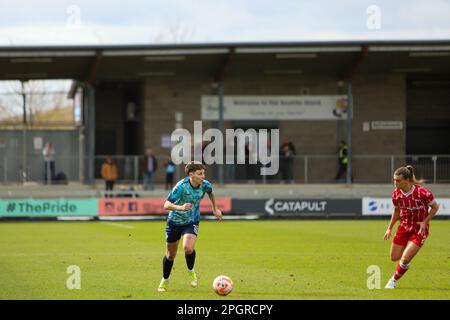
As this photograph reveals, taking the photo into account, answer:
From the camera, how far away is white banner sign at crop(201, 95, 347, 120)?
129ft

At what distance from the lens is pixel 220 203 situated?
1364 inches

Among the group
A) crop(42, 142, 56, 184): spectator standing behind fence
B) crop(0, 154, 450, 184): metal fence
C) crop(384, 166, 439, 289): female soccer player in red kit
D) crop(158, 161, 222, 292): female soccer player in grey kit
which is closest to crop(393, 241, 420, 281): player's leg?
crop(384, 166, 439, 289): female soccer player in red kit

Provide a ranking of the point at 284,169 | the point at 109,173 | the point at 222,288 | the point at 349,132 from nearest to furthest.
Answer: the point at 222,288
the point at 109,173
the point at 284,169
the point at 349,132

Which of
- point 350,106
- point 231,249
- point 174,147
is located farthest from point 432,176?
point 231,249

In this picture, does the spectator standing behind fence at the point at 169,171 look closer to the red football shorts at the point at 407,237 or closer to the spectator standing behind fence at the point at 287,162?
the spectator standing behind fence at the point at 287,162

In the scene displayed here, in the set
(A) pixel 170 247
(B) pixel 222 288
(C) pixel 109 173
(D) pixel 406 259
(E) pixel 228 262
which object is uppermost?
(C) pixel 109 173

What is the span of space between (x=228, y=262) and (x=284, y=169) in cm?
1834

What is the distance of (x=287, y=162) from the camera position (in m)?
36.6

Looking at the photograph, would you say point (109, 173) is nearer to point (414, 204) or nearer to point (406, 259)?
point (414, 204)

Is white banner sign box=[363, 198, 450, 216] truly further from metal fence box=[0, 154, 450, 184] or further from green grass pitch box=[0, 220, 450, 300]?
green grass pitch box=[0, 220, 450, 300]

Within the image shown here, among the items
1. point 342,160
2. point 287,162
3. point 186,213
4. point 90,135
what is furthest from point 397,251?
point 90,135

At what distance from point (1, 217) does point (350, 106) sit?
13.7m
